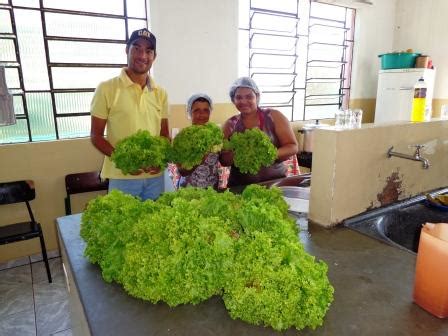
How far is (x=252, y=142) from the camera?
100 cm

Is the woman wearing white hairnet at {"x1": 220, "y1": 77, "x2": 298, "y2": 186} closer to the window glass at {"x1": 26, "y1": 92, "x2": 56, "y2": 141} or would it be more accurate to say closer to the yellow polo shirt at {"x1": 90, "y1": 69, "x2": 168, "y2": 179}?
the yellow polo shirt at {"x1": 90, "y1": 69, "x2": 168, "y2": 179}

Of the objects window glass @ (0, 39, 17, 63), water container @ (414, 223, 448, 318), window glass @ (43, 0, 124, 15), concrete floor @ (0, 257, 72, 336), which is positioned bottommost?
concrete floor @ (0, 257, 72, 336)

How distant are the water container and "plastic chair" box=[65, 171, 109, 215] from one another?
269 centimetres

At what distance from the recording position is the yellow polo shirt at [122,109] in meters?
1.97

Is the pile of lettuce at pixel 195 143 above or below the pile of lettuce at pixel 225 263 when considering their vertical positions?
above

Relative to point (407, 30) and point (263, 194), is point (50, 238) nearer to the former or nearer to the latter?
point (263, 194)

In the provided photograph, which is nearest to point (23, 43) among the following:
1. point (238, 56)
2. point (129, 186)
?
point (129, 186)

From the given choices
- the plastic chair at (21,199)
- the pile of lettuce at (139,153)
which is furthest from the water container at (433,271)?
the plastic chair at (21,199)

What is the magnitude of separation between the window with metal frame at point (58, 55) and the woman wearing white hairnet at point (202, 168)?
1287 mm

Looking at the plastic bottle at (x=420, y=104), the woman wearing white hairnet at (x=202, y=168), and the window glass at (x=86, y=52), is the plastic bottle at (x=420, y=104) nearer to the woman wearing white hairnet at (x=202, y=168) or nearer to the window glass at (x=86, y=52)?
the woman wearing white hairnet at (x=202, y=168)

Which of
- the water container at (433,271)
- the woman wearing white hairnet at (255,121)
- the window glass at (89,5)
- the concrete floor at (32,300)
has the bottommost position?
the concrete floor at (32,300)

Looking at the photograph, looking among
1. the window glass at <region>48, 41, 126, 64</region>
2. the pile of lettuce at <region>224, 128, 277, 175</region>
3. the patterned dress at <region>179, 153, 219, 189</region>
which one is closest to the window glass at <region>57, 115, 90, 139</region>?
the window glass at <region>48, 41, 126, 64</region>

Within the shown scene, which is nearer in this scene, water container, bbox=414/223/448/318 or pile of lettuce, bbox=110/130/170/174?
water container, bbox=414/223/448/318

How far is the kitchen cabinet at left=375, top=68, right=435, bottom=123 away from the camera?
4.05 m
